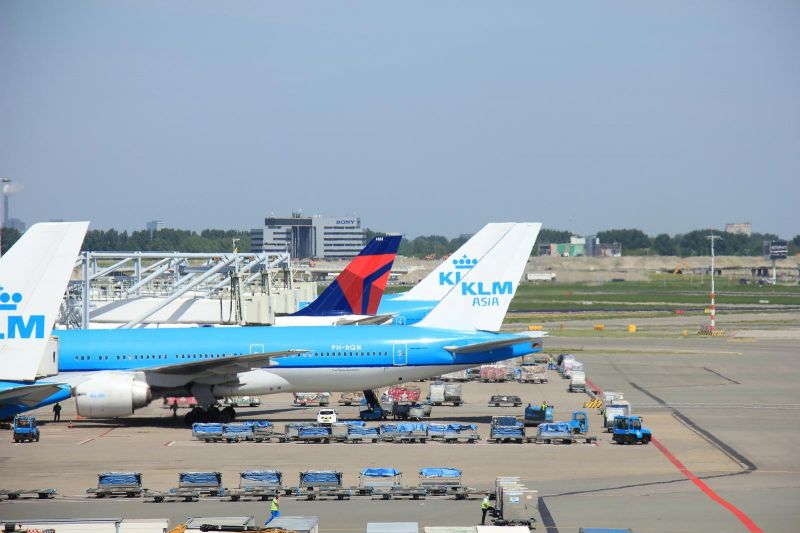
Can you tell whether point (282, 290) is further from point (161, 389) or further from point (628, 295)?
point (628, 295)

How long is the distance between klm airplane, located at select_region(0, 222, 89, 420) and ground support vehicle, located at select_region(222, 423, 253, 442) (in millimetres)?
19789

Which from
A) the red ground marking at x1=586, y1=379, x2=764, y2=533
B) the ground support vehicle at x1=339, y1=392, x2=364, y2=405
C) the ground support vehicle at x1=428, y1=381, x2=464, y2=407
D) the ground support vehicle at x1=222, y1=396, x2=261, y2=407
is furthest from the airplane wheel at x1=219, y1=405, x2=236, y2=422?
the red ground marking at x1=586, y1=379, x2=764, y2=533

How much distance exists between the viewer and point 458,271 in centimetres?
7631

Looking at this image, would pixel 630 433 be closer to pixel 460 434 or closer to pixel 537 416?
pixel 537 416

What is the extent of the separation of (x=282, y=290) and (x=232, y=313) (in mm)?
14265

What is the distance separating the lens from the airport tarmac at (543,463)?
107ft

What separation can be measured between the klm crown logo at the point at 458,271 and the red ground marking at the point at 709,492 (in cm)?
2971

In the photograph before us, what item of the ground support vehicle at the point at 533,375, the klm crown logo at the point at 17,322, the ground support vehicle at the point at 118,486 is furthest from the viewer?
the ground support vehicle at the point at 533,375

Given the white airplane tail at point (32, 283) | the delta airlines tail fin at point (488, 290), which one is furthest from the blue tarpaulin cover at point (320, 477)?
the delta airlines tail fin at point (488, 290)

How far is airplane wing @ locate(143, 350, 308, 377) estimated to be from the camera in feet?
163

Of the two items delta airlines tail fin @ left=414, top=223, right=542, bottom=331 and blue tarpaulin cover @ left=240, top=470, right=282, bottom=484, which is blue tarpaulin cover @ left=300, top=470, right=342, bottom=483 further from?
delta airlines tail fin @ left=414, top=223, right=542, bottom=331

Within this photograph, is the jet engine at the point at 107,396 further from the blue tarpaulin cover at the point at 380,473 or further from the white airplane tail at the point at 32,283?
the white airplane tail at the point at 32,283

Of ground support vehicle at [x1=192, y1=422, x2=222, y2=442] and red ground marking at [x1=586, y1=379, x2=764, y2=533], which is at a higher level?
ground support vehicle at [x1=192, y1=422, x2=222, y2=442]

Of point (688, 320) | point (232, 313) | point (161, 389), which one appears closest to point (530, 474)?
point (161, 389)
